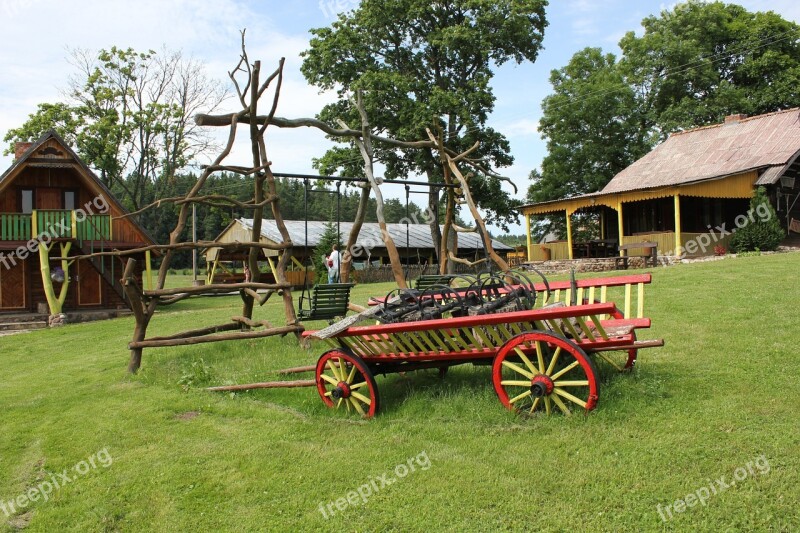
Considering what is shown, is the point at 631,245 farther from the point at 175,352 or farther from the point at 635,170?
the point at 175,352

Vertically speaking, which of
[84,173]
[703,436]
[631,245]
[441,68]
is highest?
[441,68]

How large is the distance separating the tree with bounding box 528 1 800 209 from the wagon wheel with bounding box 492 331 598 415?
34.8m

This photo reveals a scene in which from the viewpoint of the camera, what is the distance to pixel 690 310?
9.36 m

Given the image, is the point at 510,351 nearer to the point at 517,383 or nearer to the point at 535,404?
the point at 517,383

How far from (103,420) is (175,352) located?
120 inches

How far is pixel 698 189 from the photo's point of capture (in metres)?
21.5

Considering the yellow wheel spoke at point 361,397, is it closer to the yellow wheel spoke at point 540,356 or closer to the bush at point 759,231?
the yellow wheel spoke at point 540,356

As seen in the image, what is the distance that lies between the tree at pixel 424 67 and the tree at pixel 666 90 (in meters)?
8.13

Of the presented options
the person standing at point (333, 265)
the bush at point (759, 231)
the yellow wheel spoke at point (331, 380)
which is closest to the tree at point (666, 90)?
the bush at point (759, 231)

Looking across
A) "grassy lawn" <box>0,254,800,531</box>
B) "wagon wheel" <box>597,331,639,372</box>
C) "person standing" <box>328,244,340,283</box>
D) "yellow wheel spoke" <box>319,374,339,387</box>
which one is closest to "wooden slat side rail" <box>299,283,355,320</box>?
"grassy lawn" <box>0,254,800,531</box>

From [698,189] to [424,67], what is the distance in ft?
49.7

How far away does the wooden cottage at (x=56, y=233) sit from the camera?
21000mm

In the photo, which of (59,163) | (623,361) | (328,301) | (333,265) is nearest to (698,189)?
(333,265)

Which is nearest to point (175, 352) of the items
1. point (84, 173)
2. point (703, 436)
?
point (703, 436)
